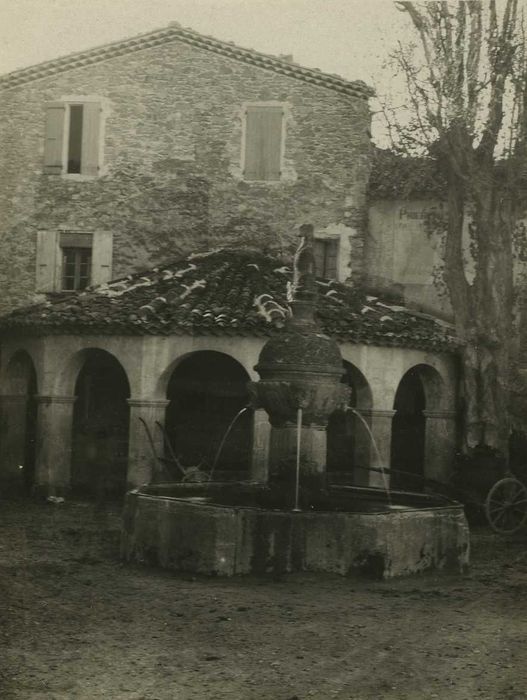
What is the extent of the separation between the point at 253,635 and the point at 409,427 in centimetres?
1173

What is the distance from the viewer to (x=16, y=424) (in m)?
17.3

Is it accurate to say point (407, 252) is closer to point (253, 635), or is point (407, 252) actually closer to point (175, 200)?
point (175, 200)

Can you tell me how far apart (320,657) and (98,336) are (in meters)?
10.1

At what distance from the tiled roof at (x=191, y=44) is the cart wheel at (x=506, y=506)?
28.2ft

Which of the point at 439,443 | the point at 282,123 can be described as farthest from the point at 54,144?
the point at 439,443

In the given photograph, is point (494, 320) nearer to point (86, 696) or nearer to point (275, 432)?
point (275, 432)

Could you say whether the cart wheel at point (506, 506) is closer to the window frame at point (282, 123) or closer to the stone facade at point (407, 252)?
the stone facade at point (407, 252)

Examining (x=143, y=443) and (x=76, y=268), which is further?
(x=76, y=268)

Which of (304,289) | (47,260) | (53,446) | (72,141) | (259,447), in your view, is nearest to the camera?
(304,289)

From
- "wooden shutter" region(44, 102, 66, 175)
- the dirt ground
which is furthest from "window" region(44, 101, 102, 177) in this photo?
the dirt ground

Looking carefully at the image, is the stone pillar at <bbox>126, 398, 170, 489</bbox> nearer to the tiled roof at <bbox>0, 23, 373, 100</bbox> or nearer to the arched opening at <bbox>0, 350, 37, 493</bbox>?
the arched opening at <bbox>0, 350, 37, 493</bbox>

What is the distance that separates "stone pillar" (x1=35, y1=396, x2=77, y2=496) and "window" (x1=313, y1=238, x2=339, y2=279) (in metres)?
5.49

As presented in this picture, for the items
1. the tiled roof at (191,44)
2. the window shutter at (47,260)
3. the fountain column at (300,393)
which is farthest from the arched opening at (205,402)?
the fountain column at (300,393)

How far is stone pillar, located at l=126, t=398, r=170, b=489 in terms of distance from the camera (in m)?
14.9
